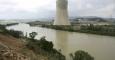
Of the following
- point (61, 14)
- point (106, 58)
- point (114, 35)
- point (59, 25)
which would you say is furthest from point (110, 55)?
point (59, 25)

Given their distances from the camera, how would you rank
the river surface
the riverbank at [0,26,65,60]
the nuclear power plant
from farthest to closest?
the nuclear power plant, the river surface, the riverbank at [0,26,65,60]

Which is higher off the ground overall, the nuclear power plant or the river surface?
the nuclear power plant

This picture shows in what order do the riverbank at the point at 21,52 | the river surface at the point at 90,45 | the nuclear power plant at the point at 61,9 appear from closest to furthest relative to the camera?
1. the riverbank at the point at 21,52
2. the river surface at the point at 90,45
3. the nuclear power plant at the point at 61,9

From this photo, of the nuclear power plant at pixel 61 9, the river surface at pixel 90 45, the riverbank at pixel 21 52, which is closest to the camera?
the riverbank at pixel 21 52

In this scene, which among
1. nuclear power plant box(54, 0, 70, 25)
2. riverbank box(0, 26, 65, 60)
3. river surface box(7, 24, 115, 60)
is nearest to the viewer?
riverbank box(0, 26, 65, 60)

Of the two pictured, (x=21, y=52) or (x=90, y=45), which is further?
(x=90, y=45)

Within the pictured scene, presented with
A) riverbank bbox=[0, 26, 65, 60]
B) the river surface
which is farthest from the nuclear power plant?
riverbank bbox=[0, 26, 65, 60]

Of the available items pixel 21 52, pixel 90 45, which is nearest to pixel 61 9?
pixel 90 45

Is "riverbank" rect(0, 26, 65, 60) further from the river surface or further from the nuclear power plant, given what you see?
the nuclear power plant

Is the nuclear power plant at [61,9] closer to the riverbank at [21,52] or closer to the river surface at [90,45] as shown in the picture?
the river surface at [90,45]

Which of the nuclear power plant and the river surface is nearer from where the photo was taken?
the river surface

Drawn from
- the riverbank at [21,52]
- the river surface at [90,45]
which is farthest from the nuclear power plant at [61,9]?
the riverbank at [21,52]

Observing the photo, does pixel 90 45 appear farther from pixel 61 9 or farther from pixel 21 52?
pixel 61 9
